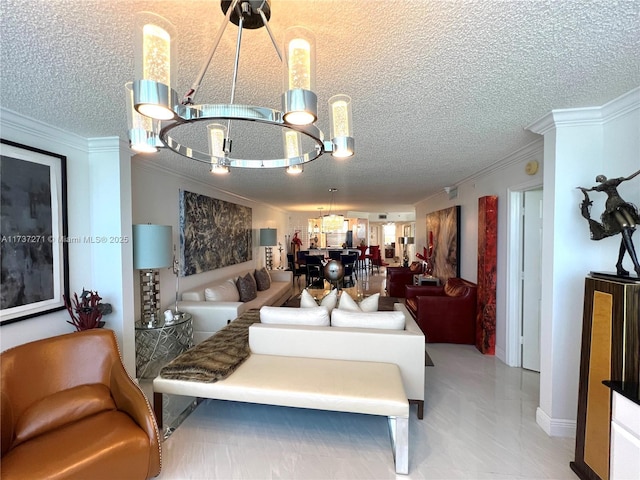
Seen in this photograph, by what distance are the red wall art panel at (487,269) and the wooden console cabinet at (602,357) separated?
1.81m

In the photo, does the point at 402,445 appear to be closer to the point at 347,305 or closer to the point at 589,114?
the point at 347,305

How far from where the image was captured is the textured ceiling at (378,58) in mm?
1159

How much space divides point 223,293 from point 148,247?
5.51 feet

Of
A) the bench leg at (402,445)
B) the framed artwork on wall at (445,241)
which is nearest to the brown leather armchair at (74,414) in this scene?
the bench leg at (402,445)

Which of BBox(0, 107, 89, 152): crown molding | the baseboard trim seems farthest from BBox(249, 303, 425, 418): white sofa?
BBox(0, 107, 89, 152): crown molding

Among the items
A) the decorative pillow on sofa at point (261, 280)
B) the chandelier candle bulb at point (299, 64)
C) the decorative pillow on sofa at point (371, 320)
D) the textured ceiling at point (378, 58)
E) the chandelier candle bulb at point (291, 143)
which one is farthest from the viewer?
the decorative pillow on sofa at point (261, 280)

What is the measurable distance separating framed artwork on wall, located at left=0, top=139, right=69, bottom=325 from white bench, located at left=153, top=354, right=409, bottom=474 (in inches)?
44.7

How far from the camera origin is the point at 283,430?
2318 millimetres

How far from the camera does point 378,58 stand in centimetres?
145

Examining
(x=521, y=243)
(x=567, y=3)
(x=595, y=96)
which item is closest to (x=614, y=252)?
(x=595, y=96)

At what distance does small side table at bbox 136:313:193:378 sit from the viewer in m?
3.16

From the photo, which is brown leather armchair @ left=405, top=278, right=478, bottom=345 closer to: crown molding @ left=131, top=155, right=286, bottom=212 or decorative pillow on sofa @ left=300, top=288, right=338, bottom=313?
decorative pillow on sofa @ left=300, top=288, right=338, bottom=313

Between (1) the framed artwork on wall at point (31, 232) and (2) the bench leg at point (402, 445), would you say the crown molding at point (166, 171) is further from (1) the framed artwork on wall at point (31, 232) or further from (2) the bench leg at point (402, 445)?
(2) the bench leg at point (402, 445)

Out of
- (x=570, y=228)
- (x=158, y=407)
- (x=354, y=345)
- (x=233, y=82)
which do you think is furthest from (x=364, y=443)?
(x=233, y=82)
